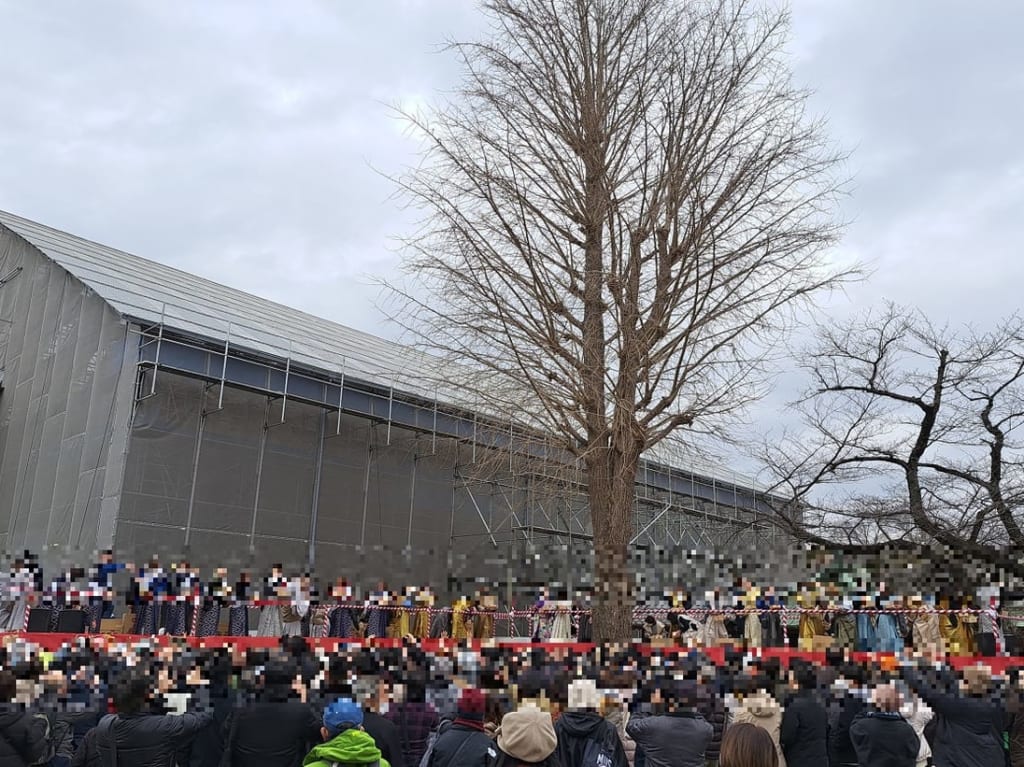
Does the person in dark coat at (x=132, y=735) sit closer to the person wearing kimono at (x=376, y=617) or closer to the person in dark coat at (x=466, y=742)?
Answer: the person in dark coat at (x=466, y=742)

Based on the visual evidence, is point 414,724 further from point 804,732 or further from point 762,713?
point 804,732

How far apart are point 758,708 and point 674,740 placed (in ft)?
3.44

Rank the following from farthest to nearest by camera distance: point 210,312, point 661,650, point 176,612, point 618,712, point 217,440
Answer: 1. point 210,312
2. point 217,440
3. point 176,612
4. point 661,650
5. point 618,712

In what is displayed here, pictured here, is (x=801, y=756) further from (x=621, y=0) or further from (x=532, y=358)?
(x=621, y=0)

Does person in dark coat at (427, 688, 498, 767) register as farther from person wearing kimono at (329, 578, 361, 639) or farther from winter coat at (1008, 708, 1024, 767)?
person wearing kimono at (329, 578, 361, 639)

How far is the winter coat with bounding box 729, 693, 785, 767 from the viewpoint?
6.32 m

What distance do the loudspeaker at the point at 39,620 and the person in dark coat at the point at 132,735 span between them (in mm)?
7718

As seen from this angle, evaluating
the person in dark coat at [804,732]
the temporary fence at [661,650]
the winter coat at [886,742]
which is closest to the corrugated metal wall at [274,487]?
the temporary fence at [661,650]

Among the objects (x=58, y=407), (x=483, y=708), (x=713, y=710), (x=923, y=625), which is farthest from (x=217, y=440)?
(x=483, y=708)

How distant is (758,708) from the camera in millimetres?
6332

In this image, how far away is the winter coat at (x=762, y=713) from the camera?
20.7ft

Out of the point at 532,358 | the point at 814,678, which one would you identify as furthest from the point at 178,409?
the point at 814,678

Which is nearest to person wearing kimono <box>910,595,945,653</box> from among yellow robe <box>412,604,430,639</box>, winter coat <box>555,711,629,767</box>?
winter coat <box>555,711,629,767</box>

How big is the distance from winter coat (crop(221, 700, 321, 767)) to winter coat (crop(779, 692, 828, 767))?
3.51 metres
